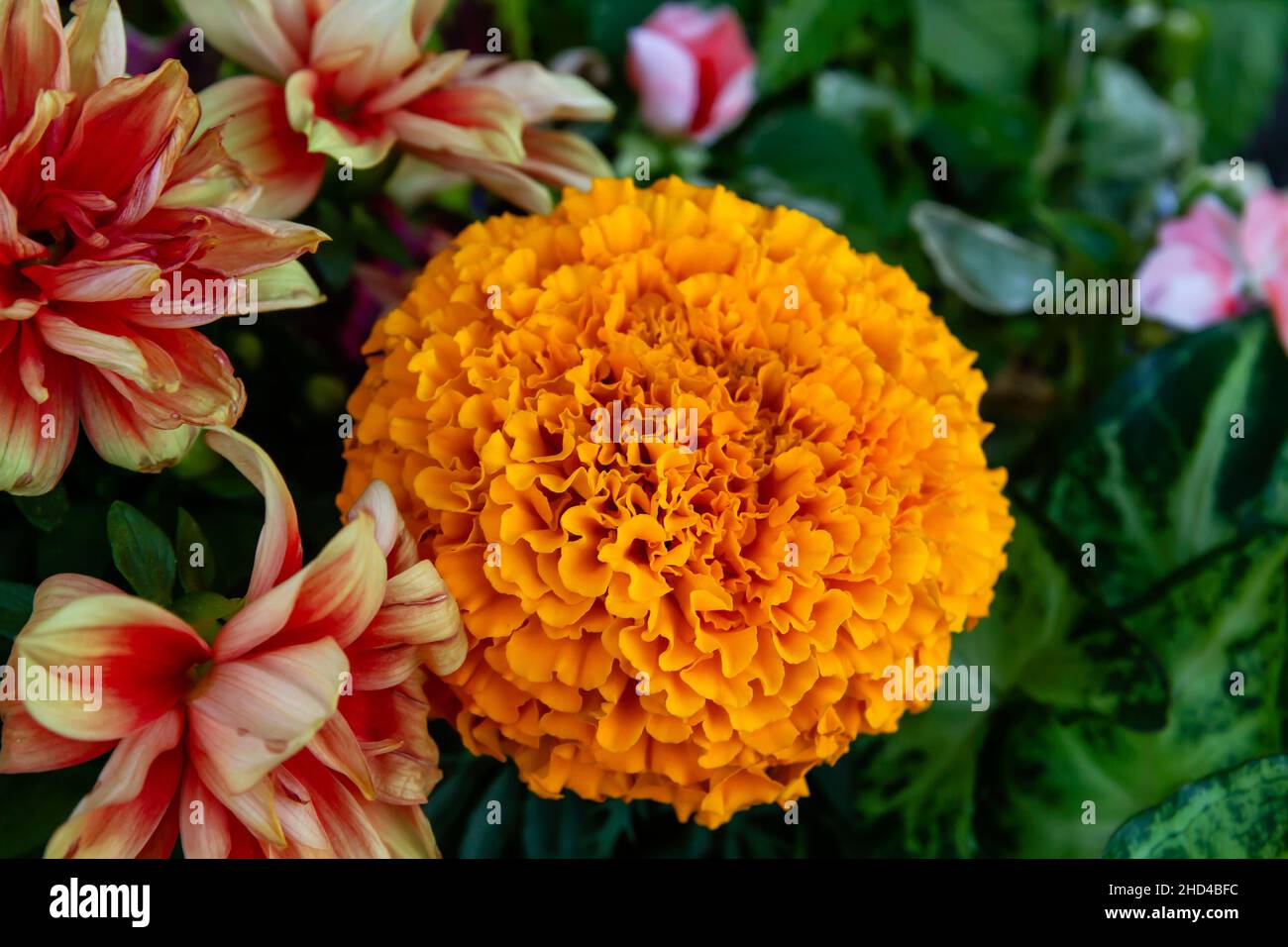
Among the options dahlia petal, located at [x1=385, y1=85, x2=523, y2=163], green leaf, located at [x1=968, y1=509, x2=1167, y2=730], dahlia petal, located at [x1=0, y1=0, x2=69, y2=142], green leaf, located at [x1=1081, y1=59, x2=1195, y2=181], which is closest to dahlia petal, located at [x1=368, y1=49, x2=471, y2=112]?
dahlia petal, located at [x1=385, y1=85, x2=523, y2=163]

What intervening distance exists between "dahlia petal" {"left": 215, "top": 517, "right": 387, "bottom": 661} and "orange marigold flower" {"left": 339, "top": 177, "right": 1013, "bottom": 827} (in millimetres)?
42

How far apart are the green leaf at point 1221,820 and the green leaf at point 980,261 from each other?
0.32m

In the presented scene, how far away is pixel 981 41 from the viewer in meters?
0.79

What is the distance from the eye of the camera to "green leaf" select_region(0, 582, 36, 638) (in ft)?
1.21

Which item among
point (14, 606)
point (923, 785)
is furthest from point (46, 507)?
point (923, 785)

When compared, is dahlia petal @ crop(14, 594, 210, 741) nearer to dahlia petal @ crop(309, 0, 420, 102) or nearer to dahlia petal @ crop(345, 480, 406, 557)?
dahlia petal @ crop(345, 480, 406, 557)

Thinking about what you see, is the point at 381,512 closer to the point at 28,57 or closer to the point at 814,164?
the point at 28,57

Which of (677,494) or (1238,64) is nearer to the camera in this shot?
(677,494)

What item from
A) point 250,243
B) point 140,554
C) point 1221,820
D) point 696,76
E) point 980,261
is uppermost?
point 696,76

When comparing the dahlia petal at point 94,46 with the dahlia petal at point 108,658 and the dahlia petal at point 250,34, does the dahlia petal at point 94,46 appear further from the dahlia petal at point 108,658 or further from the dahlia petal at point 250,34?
the dahlia petal at point 108,658

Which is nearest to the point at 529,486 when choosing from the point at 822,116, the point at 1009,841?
the point at 1009,841

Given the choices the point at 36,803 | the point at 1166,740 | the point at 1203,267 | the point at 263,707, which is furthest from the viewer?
the point at 1203,267

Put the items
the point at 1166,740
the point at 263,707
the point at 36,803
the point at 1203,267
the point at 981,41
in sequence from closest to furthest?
the point at 263,707
the point at 36,803
the point at 1166,740
the point at 1203,267
the point at 981,41

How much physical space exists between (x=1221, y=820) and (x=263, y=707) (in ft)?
1.29
